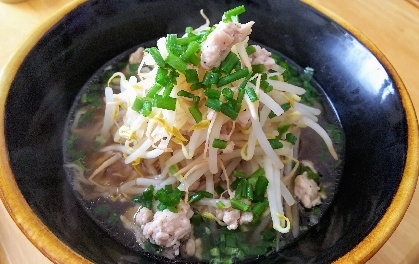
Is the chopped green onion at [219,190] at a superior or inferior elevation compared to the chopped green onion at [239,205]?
inferior

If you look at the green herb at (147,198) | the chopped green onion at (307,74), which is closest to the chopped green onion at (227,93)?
the green herb at (147,198)

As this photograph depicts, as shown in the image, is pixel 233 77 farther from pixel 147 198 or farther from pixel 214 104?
pixel 147 198

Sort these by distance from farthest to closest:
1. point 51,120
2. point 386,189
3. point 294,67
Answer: point 294,67 → point 51,120 → point 386,189

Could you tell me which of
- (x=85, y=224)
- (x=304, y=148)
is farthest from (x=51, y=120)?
(x=304, y=148)

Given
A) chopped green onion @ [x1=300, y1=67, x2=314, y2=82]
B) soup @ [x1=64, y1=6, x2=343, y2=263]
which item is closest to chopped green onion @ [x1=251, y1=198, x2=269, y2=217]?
soup @ [x1=64, y1=6, x2=343, y2=263]

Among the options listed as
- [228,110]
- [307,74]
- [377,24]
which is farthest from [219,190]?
[377,24]

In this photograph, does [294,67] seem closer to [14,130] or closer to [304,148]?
Result: [304,148]

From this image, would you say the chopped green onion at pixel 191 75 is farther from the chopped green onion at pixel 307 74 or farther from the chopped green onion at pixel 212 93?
the chopped green onion at pixel 307 74
